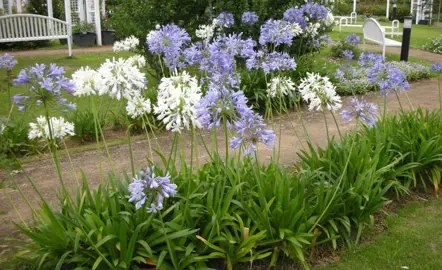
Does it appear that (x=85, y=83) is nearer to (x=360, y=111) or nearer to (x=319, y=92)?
(x=319, y=92)

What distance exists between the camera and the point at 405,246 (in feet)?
11.7

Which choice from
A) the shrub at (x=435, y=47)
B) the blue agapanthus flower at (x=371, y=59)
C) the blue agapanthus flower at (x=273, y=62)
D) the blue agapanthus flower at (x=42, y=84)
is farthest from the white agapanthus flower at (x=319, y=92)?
the shrub at (x=435, y=47)

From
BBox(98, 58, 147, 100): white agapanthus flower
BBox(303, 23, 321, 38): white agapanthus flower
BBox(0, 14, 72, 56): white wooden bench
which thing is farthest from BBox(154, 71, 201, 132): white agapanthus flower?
BBox(0, 14, 72, 56): white wooden bench

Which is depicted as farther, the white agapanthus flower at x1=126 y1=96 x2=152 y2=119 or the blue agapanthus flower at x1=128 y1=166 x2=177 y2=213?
the white agapanthus flower at x1=126 y1=96 x2=152 y2=119

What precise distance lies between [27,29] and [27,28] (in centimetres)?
3

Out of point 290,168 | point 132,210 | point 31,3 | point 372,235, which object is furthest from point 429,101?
point 31,3

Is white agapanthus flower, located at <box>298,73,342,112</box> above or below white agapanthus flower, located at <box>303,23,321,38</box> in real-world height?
below

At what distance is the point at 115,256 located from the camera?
9.73 ft

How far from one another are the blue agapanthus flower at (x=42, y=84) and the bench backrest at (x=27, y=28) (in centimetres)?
1058

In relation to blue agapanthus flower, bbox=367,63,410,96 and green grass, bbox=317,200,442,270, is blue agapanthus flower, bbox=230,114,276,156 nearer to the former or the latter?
green grass, bbox=317,200,442,270

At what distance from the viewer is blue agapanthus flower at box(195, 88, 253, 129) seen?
8.90ft

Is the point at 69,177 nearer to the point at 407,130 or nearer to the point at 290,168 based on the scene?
the point at 290,168

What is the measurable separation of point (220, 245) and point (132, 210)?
0.59 m

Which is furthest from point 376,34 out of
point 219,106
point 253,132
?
point 219,106
